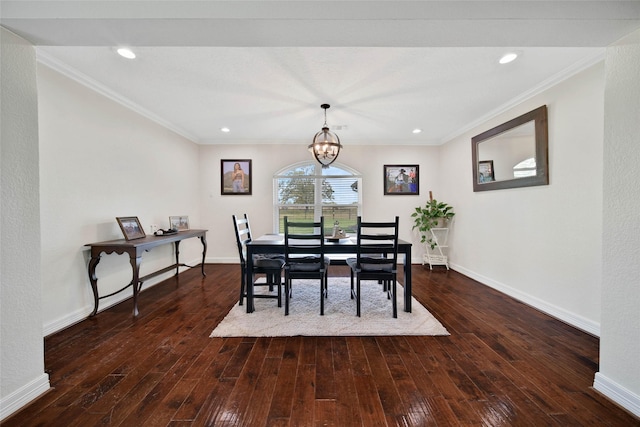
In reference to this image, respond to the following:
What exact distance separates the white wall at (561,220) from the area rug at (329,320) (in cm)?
136

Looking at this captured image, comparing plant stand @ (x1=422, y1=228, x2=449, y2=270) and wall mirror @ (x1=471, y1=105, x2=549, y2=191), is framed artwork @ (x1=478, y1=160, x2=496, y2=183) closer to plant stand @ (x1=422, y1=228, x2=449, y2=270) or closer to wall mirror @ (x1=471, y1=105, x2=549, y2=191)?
wall mirror @ (x1=471, y1=105, x2=549, y2=191)

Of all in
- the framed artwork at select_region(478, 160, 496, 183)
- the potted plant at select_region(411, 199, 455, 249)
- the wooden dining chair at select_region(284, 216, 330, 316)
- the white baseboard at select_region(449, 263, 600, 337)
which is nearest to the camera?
the white baseboard at select_region(449, 263, 600, 337)

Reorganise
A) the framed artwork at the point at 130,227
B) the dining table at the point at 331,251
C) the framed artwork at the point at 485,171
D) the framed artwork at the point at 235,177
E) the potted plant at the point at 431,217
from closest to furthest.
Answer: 1. the dining table at the point at 331,251
2. the framed artwork at the point at 130,227
3. the framed artwork at the point at 485,171
4. the potted plant at the point at 431,217
5. the framed artwork at the point at 235,177

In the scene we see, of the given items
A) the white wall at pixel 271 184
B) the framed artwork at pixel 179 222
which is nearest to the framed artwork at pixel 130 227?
the framed artwork at pixel 179 222

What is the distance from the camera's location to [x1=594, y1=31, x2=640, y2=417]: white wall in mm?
1424

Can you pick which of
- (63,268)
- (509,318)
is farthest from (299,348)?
(63,268)

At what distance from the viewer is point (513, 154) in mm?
3258

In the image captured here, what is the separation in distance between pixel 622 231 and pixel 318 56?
2517 mm

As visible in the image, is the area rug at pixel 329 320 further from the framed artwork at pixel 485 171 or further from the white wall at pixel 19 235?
the framed artwork at pixel 485 171

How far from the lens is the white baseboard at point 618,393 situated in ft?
4.64

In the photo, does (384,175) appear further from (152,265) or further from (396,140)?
(152,265)

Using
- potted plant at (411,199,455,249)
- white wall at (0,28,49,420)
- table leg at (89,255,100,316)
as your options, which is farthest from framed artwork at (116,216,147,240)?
potted plant at (411,199,455,249)

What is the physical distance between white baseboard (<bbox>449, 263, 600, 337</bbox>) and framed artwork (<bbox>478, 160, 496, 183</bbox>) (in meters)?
1.49

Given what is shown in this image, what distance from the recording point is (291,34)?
151 centimetres
